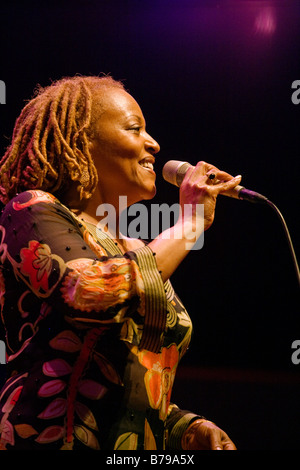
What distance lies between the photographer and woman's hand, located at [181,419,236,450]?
1.22 meters

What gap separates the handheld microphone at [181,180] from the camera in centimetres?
120

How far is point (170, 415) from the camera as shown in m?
1.34

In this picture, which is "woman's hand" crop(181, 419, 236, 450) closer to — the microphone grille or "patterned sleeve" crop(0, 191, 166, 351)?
"patterned sleeve" crop(0, 191, 166, 351)

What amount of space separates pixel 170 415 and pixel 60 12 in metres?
2.16

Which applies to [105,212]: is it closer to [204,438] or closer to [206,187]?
[206,187]

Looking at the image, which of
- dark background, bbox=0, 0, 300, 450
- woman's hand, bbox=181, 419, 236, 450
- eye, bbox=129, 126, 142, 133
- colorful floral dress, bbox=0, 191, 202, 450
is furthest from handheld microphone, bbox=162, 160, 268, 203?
dark background, bbox=0, 0, 300, 450

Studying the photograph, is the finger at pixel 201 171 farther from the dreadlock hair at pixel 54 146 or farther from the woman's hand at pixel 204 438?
the woman's hand at pixel 204 438

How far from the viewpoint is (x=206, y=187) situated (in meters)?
1.09

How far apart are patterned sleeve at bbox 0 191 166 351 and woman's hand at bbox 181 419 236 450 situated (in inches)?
14.8

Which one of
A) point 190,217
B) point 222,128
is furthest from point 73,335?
point 222,128

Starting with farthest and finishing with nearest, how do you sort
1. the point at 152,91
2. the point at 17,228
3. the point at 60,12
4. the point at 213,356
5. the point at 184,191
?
the point at 213,356 < the point at 152,91 < the point at 60,12 < the point at 184,191 < the point at 17,228

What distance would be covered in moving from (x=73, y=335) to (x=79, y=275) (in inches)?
6.6
